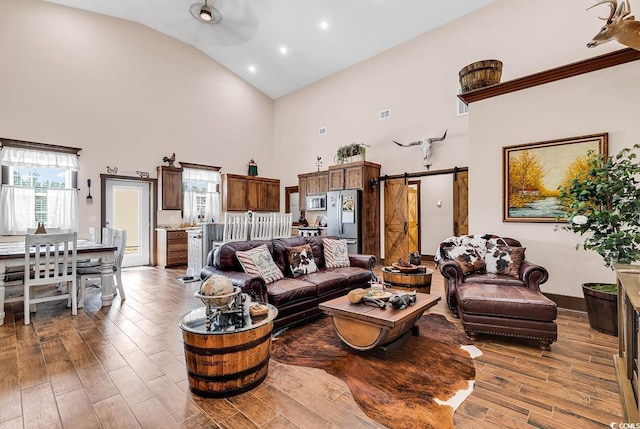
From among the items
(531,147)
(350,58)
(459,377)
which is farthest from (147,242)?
(531,147)

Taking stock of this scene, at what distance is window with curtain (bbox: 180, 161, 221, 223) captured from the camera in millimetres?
7949

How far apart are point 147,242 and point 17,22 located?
488 cm

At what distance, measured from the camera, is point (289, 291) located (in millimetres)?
3170

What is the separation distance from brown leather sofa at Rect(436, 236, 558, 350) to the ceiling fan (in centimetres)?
638

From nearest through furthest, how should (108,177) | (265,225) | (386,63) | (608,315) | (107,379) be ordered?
(107,379) < (608,315) < (265,225) < (108,177) < (386,63)

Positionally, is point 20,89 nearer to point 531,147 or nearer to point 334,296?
point 334,296

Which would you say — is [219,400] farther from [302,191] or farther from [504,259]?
[302,191]

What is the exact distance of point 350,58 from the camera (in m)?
7.54

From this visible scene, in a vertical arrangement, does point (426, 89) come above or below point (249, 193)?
above

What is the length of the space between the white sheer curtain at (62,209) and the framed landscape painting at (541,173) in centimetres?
799

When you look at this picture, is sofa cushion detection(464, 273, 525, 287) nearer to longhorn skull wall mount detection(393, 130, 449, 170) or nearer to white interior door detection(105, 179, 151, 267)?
longhorn skull wall mount detection(393, 130, 449, 170)

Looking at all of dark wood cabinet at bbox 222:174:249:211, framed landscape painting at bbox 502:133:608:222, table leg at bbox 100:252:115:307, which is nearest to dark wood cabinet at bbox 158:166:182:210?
dark wood cabinet at bbox 222:174:249:211

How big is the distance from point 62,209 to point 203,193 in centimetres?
300

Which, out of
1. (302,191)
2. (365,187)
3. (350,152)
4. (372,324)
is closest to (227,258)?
(372,324)
